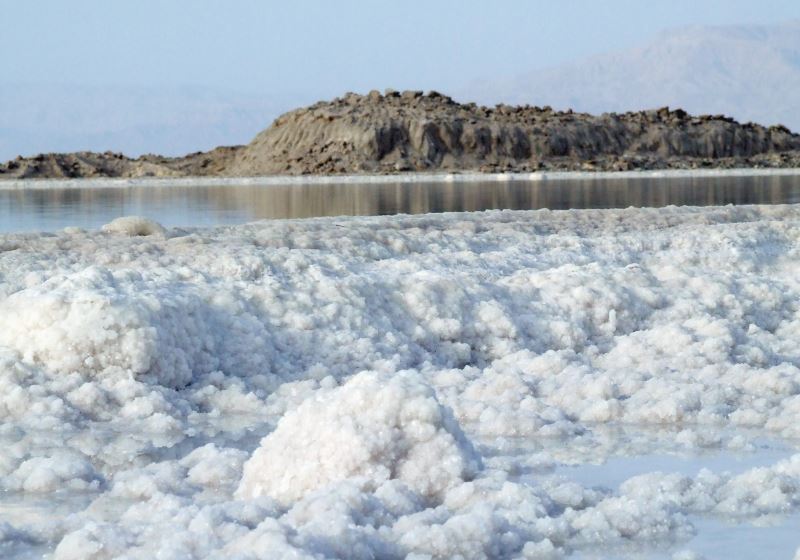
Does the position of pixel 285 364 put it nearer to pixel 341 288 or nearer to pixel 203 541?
pixel 341 288

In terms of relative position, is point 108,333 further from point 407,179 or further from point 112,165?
point 112,165

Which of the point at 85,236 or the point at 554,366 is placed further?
the point at 85,236

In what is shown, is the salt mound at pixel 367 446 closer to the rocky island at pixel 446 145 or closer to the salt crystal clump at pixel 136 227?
the salt crystal clump at pixel 136 227

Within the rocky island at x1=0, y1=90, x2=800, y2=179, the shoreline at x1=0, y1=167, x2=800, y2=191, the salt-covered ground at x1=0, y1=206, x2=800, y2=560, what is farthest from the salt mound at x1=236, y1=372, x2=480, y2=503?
the rocky island at x1=0, y1=90, x2=800, y2=179

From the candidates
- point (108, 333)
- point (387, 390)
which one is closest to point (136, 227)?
point (108, 333)

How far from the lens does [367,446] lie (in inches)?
157

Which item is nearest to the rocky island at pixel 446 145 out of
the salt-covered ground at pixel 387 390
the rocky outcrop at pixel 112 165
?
the rocky outcrop at pixel 112 165

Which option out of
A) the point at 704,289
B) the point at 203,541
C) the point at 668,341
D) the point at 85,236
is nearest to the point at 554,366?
the point at 668,341

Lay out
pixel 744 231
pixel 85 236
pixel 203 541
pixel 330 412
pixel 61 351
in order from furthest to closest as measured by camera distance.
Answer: pixel 744 231 → pixel 85 236 → pixel 61 351 → pixel 330 412 → pixel 203 541

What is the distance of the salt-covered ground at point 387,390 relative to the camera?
366 cm

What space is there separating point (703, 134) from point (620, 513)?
255 ft

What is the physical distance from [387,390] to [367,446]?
216 mm

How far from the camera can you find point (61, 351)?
5684 millimetres

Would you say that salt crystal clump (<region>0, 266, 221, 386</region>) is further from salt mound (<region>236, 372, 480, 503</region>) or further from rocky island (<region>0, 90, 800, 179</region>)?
rocky island (<region>0, 90, 800, 179</region>)
